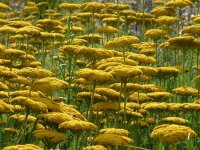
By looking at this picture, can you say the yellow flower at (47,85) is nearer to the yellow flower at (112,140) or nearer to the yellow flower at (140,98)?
the yellow flower at (112,140)

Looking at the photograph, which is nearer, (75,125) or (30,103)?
(75,125)

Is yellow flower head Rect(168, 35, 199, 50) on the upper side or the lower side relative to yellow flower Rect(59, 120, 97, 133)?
upper

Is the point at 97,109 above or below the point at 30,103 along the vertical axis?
below

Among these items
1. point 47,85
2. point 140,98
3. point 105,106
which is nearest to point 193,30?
point 140,98

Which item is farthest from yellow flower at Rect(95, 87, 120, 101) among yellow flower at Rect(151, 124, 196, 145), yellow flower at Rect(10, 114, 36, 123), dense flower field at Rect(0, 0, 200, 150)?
yellow flower at Rect(151, 124, 196, 145)

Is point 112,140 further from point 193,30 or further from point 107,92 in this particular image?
point 193,30

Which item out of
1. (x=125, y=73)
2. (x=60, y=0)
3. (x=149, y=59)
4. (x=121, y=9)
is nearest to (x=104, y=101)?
(x=125, y=73)

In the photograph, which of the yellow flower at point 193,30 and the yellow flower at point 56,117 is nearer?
the yellow flower at point 56,117

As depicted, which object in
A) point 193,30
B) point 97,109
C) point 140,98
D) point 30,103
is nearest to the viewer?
point 30,103

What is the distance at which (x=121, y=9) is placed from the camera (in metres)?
9.19

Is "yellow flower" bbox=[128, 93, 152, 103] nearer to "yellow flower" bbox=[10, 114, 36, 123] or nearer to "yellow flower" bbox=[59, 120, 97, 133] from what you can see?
"yellow flower" bbox=[10, 114, 36, 123]

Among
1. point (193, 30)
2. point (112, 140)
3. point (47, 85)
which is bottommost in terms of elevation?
point (112, 140)

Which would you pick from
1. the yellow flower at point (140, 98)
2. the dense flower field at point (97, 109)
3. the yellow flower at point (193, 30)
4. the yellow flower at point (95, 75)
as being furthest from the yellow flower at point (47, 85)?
the yellow flower at point (193, 30)

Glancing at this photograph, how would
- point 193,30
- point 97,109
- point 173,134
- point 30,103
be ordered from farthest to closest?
point 193,30
point 97,109
point 30,103
point 173,134
